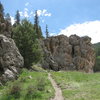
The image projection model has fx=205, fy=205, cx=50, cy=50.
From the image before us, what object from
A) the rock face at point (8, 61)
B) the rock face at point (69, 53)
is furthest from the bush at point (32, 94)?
the rock face at point (69, 53)

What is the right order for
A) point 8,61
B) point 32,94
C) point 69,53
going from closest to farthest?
point 32,94
point 8,61
point 69,53

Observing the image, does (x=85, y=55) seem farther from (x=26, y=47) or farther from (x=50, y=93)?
(x=50, y=93)

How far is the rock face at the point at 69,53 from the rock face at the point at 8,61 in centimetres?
3060

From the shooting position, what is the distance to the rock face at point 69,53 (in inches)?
2677

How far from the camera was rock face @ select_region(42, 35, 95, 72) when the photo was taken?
68000mm

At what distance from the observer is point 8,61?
107 ft

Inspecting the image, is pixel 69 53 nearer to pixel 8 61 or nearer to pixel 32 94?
pixel 8 61

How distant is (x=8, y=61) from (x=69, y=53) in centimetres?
4077

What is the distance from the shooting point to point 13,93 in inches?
895

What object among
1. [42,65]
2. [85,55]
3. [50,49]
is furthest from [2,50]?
[85,55]

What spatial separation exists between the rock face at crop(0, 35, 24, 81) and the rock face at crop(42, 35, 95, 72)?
3060 cm

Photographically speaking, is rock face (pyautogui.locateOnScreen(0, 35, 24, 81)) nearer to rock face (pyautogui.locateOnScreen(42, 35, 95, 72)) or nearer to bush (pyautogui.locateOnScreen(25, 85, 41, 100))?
bush (pyautogui.locateOnScreen(25, 85, 41, 100))

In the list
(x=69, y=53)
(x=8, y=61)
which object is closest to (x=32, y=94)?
(x=8, y=61)

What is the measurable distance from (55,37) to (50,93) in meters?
51.5
